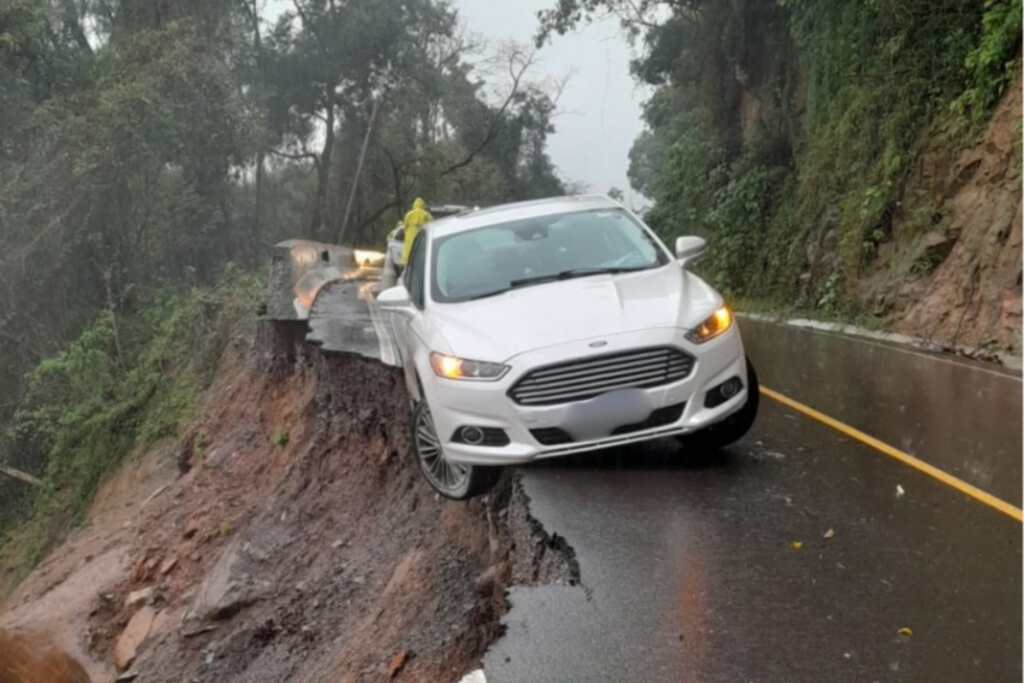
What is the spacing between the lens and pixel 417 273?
8914mm

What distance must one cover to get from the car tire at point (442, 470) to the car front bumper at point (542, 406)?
315mm

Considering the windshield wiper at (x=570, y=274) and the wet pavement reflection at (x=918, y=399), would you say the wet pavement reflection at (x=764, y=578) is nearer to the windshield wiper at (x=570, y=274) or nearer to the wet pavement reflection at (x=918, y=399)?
the wet pavement reflection at (x=918, y=399)

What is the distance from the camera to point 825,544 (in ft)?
21.2

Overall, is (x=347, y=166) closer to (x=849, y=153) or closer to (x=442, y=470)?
(x=849, y=153)

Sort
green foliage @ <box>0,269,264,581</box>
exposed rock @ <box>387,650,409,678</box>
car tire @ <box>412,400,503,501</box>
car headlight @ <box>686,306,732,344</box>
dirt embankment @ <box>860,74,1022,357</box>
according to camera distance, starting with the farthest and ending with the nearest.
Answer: green foliage @ <box>0,269,264,581</box>
dirt embankment @ <box>860,74,1022,357</box>
car tire @ <box>412,400,503,501</box>
car headlight @ <box>686,306,732,344</box>
exposed rock @ <box>387,650,409,678</box>

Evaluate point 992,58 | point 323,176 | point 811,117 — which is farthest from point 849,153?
point 323,176

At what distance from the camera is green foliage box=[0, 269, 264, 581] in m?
20.5

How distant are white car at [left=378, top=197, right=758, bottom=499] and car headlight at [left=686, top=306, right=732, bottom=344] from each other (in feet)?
0.03

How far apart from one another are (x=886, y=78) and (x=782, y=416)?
11.6m

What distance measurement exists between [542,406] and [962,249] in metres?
11.4

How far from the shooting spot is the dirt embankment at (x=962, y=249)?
47.7 feet

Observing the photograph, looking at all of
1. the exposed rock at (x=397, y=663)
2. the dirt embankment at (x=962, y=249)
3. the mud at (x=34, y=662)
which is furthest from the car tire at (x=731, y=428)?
the mud at (x=34, y=662)

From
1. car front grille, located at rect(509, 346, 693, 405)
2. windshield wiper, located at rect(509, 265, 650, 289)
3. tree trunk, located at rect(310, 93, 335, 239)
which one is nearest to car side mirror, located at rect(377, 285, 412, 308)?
windshield wiper, located at rect(509, 265, 650, 289)

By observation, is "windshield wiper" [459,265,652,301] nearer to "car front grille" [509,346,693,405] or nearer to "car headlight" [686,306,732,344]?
"car headlight" [686,306,732,344]
